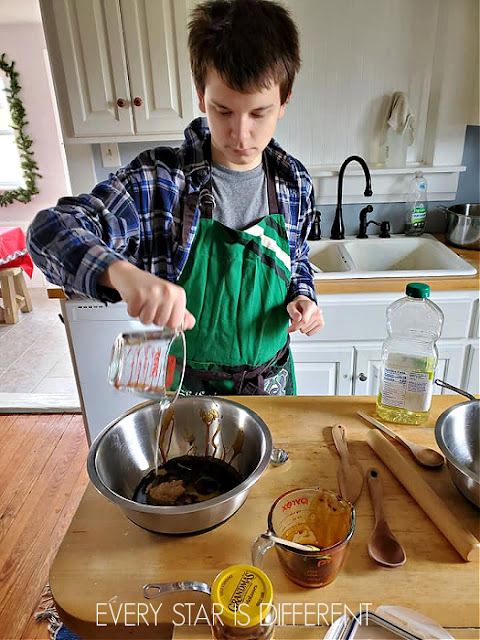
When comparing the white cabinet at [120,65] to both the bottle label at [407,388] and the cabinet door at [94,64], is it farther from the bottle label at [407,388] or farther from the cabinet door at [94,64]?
the bottle label at [407,388]

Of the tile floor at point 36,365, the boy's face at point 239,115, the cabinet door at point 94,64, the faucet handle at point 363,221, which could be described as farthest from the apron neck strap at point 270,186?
the tile floor at point 36,365

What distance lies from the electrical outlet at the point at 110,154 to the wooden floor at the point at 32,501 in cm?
124

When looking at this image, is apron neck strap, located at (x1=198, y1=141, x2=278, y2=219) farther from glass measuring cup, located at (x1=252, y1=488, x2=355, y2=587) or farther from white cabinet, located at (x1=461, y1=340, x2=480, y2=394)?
white cabinet, located at (x1=461, y1=340, x2=480, y2=394)

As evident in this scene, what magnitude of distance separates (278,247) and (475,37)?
1.45 m

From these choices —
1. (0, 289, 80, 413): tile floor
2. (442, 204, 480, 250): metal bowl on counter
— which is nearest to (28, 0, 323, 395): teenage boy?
(442, 204, 480, 250): metal bowl on counter

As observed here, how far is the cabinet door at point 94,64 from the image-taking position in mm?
1632

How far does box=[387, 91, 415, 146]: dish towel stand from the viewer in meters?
1.94

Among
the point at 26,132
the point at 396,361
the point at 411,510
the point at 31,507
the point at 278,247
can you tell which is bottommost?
the point at 31,507

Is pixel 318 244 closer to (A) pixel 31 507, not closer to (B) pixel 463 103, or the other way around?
(B) pixel 463 103

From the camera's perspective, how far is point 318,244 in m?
2.06

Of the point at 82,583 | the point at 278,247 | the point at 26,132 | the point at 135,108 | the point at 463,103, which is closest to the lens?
the point at 82,583

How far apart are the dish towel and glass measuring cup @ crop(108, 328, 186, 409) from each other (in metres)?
1.64

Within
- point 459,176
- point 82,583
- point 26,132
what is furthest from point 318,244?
point 26,132

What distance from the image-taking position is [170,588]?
0.57m
